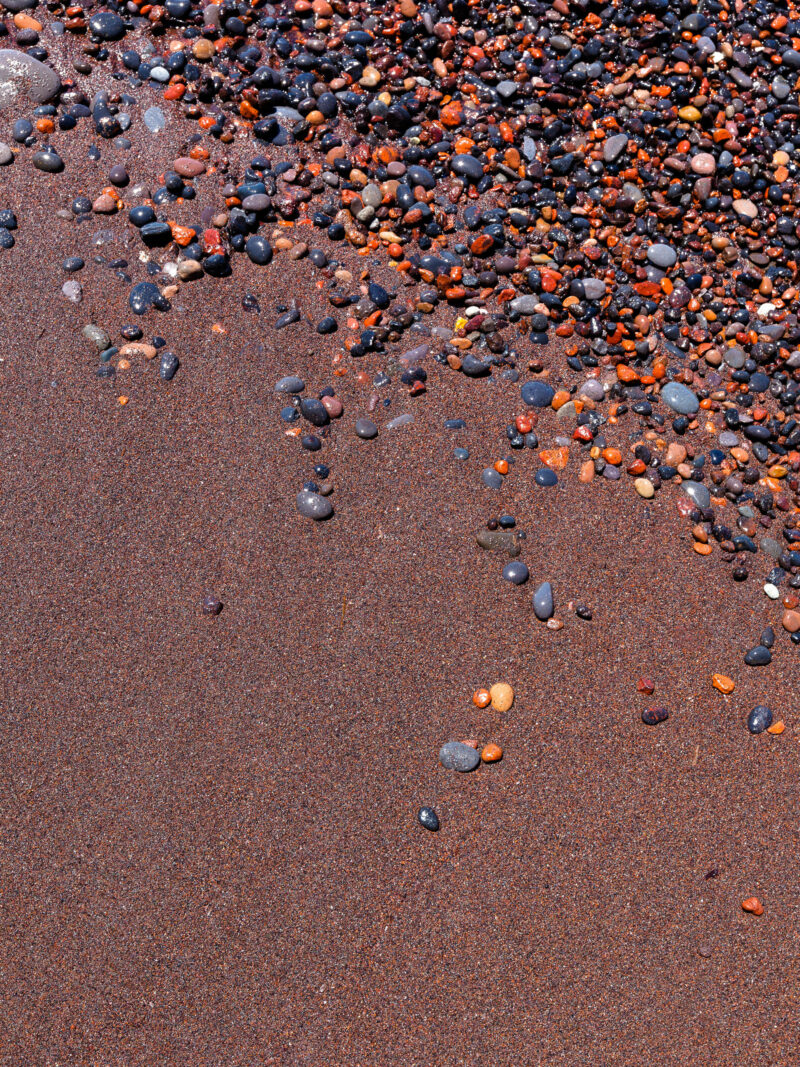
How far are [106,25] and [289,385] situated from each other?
1945mm

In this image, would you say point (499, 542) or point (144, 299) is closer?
point (499, 542)

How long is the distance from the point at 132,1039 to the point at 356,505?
5.91 ft

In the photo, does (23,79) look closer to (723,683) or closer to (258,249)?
(258,249)

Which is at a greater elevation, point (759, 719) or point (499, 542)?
point (499, 542)

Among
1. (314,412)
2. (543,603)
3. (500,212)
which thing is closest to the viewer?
(543,603)

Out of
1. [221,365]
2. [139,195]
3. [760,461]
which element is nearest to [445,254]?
[221,365]

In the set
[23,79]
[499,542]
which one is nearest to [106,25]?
[23,79]

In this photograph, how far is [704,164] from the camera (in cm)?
343

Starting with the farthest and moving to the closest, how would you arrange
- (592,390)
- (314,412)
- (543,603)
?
(592,390)
(314,412)
(543,603)

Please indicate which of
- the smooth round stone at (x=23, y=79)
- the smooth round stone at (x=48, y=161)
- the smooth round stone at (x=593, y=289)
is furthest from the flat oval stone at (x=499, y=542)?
the smooth round stone at (x=23, y=79)

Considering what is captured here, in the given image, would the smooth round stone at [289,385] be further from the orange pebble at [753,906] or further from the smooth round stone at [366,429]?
the orange pebble at [753,906]

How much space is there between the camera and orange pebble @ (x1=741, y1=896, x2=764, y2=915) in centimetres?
261

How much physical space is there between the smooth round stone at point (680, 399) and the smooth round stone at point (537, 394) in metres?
0.46

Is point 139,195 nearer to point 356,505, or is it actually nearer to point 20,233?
point 20,233
